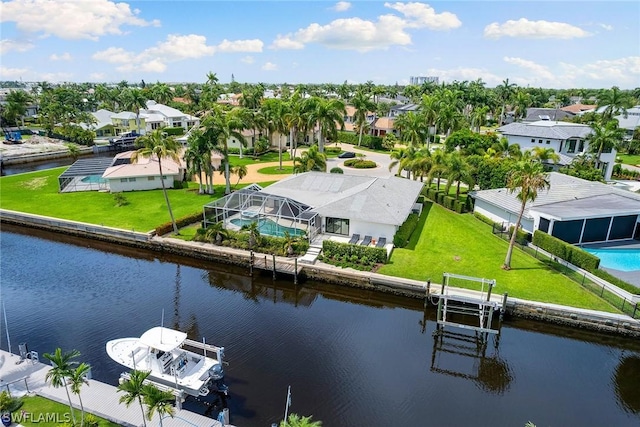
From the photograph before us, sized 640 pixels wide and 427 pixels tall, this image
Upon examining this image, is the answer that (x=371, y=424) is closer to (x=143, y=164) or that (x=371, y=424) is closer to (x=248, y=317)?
(x=248, y=317)

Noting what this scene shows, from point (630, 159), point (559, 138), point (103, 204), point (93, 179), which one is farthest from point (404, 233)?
point (630, 159)

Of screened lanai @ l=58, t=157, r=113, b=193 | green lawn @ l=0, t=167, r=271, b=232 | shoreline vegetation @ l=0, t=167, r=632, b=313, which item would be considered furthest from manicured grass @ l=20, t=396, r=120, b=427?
screened lanai @ l=58, t=157, r=113, b=193

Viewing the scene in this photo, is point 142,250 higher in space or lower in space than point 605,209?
lower

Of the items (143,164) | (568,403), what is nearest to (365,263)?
(568,403)

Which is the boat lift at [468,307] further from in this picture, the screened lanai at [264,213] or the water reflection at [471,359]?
the screened lanai at [264,213]

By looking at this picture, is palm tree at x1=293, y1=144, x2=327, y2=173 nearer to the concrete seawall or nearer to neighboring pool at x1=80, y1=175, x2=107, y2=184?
the concrete seawall

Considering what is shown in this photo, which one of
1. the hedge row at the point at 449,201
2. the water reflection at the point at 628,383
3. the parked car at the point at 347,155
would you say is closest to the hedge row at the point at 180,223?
the hedge row at the point at 449,201

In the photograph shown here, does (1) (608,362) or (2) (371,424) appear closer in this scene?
(2) (371,424)
